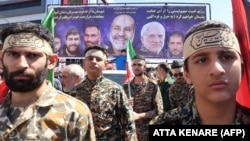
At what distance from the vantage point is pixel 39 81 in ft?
7.55

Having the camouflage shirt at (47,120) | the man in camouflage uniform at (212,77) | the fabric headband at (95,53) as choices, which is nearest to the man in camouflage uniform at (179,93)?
the fabric headband at (95,53)

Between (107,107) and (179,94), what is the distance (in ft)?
5.51

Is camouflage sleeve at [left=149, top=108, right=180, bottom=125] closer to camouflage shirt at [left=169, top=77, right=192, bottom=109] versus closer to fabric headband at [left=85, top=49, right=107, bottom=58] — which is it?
fabric headband at [left=85, top=49, right=107, bottom=58]

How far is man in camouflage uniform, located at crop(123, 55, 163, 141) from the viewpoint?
5004 millimetres

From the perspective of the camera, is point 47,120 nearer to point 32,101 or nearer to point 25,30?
point 32,101

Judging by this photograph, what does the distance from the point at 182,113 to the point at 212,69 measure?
336 millimetres

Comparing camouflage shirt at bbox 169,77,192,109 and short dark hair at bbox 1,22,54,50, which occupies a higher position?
short dark hair at bbox 1,22,54,50

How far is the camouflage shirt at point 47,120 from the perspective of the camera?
219 cm

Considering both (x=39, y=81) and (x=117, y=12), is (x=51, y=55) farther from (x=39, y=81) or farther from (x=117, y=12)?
(x=117, y=12)

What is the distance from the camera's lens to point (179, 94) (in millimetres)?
5066

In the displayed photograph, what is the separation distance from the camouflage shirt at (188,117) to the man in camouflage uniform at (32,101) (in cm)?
60

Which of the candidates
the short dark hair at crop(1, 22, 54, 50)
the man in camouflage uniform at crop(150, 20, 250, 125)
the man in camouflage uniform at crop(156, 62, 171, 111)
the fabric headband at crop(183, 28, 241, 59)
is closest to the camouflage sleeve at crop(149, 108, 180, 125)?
the man in camouflage uniform at crop(150, 20, 250, 125)

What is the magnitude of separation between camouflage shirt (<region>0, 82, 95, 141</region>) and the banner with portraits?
16052 mm

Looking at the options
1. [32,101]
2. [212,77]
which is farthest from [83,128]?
[212,77]
